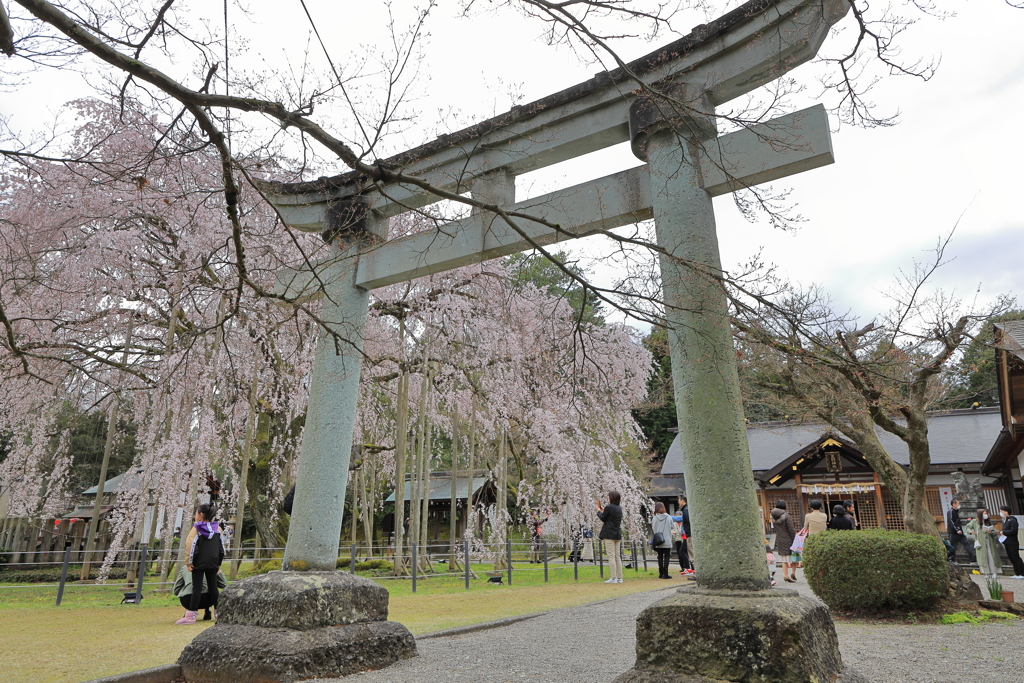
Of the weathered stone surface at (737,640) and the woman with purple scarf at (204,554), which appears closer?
the weathered stone surface at (737,640)

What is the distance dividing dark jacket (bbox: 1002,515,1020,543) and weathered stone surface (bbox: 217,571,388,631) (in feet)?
42.3

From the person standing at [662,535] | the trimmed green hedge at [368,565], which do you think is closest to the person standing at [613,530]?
the person standing at [662,535]

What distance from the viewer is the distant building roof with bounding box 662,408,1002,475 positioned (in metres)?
18.0

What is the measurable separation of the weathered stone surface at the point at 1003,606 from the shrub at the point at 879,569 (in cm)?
88

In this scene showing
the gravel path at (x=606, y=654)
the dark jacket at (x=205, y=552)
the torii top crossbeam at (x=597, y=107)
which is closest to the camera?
the torii top crossbeam at (x=597, y=107)

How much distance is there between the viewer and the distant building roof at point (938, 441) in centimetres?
1800

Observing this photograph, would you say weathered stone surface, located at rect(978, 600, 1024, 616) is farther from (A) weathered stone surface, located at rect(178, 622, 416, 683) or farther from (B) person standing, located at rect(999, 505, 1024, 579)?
(A) weathered stone surface, located at rect(178, 622, 416, 683)

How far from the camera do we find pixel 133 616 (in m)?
6.70

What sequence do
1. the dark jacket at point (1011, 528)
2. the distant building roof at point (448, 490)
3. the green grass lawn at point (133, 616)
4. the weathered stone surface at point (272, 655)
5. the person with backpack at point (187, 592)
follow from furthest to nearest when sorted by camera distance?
the distant building roof at point (448, 490) → the dark jacket at point (1011, 528) → the person with backpack at point (187, 592) → the green grass lawn at point (133, 616) → the weathered stone surface at point (272, 655)

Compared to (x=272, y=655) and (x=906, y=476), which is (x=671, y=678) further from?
(x=906, y=476)

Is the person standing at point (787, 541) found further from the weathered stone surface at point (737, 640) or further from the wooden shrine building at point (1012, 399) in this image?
the weathered stone surface at point (737, 640)

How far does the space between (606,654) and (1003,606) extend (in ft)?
17.8

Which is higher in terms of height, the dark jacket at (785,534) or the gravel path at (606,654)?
the dark jacket at (785,534)

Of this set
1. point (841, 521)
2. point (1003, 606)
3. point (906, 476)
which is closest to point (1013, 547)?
point (841, 521)
